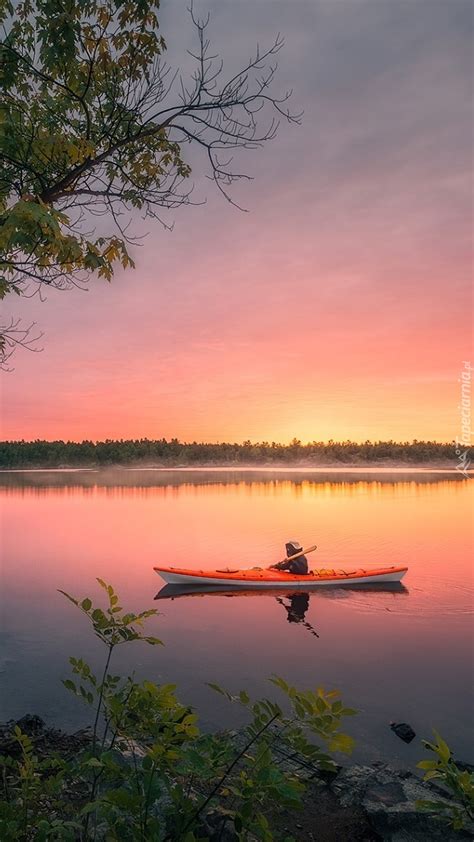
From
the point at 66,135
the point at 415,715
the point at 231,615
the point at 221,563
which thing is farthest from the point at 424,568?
the point at 66,135

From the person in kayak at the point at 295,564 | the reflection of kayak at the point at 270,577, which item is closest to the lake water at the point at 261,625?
the reflection of kayak at the point at 270,577

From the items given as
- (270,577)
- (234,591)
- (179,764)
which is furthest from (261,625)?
(179,764)

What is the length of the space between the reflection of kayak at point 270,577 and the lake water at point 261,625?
87 cm

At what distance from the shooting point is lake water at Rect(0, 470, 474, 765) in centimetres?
1277

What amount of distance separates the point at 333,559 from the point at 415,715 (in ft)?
70.7

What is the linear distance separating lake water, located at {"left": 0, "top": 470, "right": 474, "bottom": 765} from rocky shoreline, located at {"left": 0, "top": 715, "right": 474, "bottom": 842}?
293cm

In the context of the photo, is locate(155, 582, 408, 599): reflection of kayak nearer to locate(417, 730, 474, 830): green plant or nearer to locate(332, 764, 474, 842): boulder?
locate(332, 764, 474, 842): boulder

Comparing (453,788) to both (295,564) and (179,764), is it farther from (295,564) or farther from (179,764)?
(295,564)

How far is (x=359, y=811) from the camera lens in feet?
20.4

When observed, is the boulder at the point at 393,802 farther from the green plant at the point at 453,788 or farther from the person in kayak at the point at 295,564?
the person in kayak at the point at 295,564

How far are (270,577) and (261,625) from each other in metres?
2.92

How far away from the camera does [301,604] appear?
2353 cm

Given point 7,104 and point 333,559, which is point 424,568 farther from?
point 7,104

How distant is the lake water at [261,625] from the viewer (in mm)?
12773
